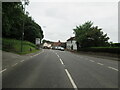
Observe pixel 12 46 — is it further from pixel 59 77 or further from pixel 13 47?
pixel 59 77

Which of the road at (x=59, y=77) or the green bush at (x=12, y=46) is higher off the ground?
the green bush at (x=12, y=46)

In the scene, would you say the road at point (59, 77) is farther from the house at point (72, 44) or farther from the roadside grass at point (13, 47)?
the house at point (72, 44)

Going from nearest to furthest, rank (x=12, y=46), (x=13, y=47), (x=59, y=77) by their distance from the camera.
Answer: (x=59, y=77)
(x=13, y=47)
(x=12, y=46)

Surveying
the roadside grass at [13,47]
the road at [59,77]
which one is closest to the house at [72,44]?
the roadside grass at [13,47]

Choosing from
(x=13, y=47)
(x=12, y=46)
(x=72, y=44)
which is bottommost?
(x=13, y=47)

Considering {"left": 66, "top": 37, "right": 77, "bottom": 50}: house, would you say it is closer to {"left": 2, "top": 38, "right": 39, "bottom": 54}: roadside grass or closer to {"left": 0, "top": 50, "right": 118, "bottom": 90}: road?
{"left": 2, "top": 38, "right": 39, "bottom": 54}: roadside grass

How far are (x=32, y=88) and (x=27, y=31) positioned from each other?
206 feet

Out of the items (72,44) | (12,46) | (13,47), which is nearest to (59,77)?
(13,47)

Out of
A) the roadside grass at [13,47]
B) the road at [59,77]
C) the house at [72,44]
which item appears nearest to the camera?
the road at [59,77]

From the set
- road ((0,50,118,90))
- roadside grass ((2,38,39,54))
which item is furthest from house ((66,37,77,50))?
road ((0,50,118,90))

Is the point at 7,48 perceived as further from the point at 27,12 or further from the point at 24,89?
the point at 24,89

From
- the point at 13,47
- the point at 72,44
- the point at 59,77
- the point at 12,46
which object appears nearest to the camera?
the point at 59,77

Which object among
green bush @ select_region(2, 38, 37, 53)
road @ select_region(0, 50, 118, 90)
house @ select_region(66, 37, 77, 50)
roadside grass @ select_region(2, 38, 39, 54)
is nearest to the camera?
road @ select_region(0, 50, 118, 90)

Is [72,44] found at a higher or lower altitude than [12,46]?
higher
